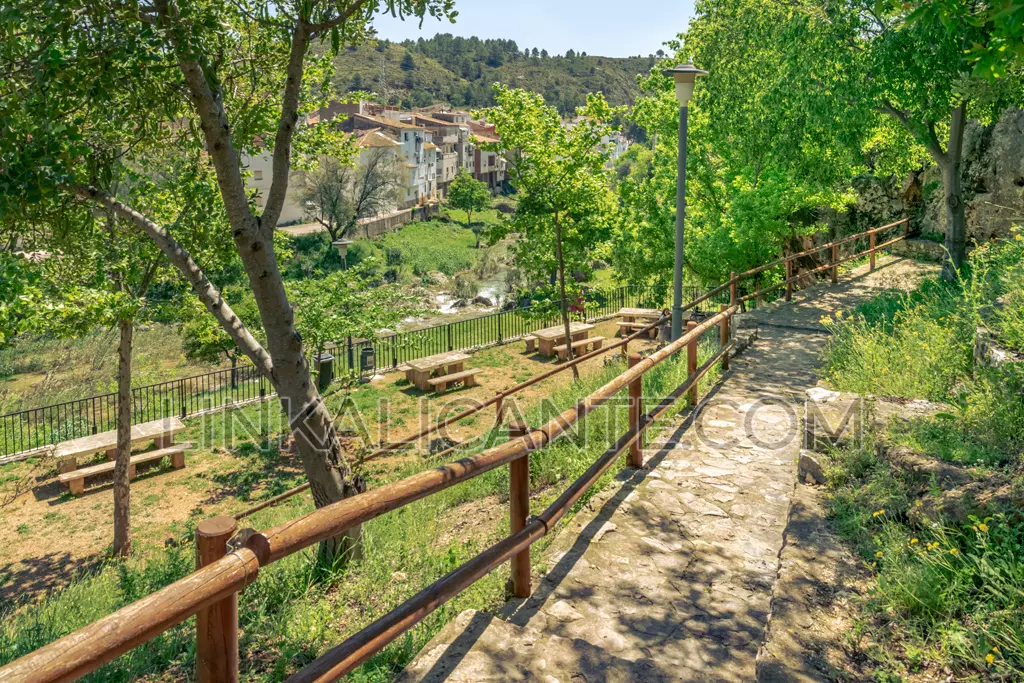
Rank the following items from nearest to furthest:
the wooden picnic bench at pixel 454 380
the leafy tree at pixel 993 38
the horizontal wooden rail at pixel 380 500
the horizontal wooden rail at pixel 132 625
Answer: the horizontal wooden rail at pixel 132 625, the horizontal wooden rail at pixel 380 500, the leafy tree at pixel 993 38, the wooden picnic bench at pixel 454 380

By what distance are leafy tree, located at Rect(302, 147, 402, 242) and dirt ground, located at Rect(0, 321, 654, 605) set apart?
36494 millimetres

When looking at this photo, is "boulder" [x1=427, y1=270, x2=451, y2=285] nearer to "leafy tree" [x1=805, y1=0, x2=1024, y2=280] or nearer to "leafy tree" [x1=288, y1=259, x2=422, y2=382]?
"leafy tree" [x1=288, y1=259, x2=422, y2=382]

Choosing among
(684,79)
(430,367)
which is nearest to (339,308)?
(430,367)

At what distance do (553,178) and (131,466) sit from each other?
11392 millimetres

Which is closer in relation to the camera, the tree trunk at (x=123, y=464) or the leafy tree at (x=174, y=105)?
the leafy tree at (x=174, y=105)

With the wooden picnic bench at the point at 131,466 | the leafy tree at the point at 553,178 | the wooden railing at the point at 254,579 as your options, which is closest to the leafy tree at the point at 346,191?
the leafy tree at the point at 553,178

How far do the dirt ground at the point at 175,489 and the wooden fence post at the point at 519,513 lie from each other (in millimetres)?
4306

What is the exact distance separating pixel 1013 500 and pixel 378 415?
13.5 m

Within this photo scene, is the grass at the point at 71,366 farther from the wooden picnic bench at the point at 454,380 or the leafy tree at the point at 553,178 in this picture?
the leafy tree at the point at 553,178

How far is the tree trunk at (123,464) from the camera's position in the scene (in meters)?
10.2

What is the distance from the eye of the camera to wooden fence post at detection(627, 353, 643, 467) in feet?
19.2

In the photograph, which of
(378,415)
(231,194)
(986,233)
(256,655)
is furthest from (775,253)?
(256,655)

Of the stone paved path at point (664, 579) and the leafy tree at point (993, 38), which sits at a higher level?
the leafy tree at point (993, 38)

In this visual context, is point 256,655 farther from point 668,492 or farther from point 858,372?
point 858,372
